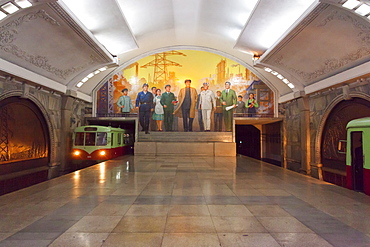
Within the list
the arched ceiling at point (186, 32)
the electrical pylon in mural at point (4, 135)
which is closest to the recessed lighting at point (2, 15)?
the arched ceiling at point (186, 32)

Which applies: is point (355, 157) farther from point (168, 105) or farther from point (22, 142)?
point (168, 105)

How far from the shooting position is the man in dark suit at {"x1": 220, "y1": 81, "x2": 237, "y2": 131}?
18078mm

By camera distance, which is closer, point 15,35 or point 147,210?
point 147,210

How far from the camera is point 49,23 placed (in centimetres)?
810

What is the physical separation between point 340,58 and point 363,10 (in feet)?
9.75

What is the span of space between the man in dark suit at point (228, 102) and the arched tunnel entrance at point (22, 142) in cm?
1147

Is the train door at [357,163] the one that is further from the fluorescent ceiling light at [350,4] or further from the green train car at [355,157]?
the fluorescent ceiling light at [350,4]

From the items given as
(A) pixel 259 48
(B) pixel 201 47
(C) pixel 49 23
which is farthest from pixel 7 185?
(B) pixel 201 47

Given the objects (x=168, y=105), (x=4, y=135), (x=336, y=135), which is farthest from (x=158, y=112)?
(x=336, y=135)

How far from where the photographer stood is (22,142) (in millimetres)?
11641

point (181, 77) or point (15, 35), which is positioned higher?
point (181, 77)

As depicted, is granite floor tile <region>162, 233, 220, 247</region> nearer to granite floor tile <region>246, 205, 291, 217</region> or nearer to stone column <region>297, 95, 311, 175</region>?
granite floor tile <region>246, 205, 291, 217</region>

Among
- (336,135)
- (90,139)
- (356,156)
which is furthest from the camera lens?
(90,139)

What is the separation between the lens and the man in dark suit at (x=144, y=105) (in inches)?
707
